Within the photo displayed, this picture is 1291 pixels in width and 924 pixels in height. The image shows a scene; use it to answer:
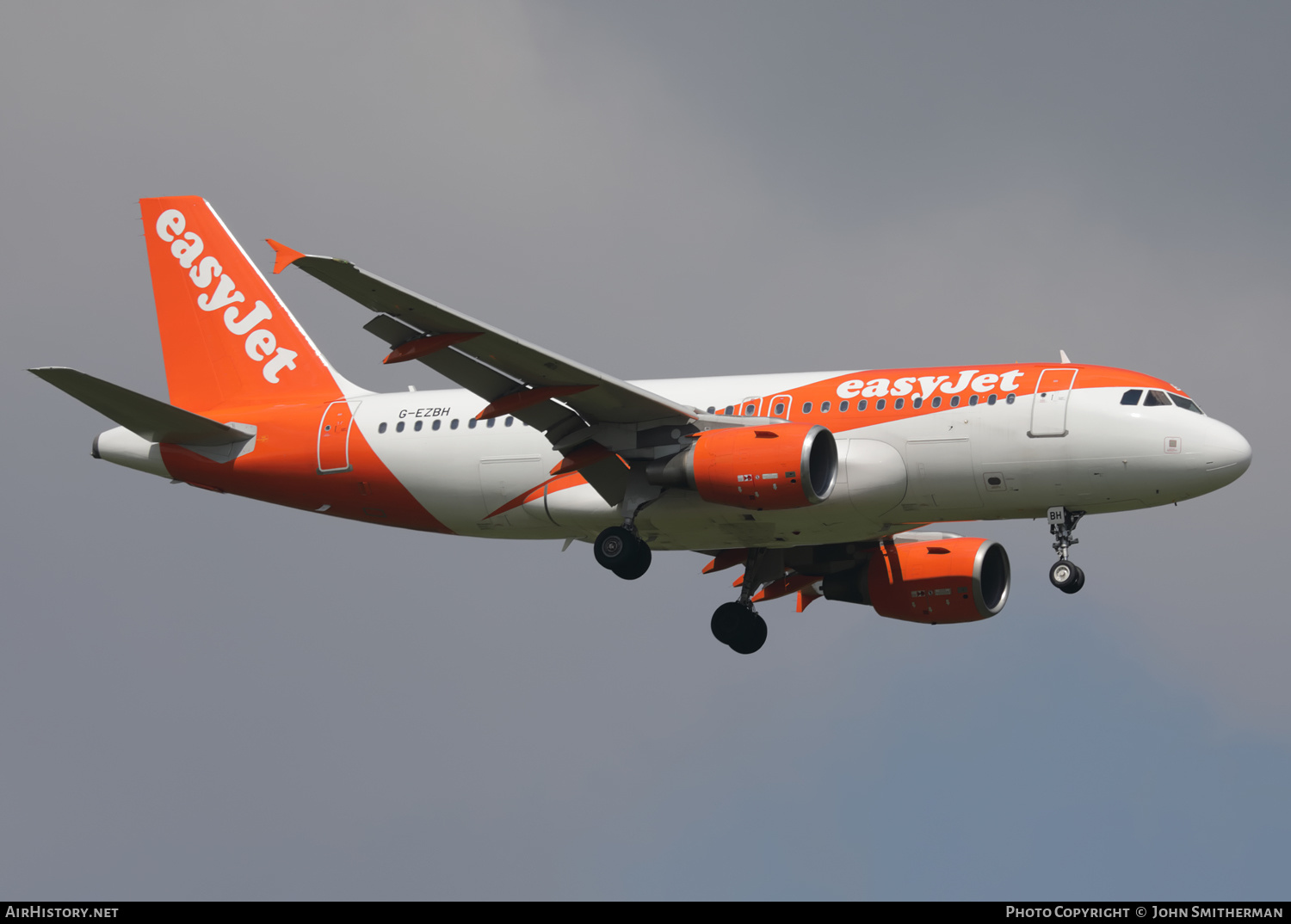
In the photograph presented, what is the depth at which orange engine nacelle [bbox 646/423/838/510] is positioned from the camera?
35219 millimetres

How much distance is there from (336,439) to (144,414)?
174 inches

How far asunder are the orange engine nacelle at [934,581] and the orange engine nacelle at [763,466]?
20.1 ft

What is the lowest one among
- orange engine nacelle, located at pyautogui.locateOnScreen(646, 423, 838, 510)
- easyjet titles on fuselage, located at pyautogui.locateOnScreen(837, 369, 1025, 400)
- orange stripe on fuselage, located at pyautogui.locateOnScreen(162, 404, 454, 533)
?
orange engine nacelle, located at pyautogui.locateOnScreen(646, 423, 838, 510)

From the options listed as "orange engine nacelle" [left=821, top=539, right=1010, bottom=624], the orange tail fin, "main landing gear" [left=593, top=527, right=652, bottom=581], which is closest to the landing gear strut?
"orange engine nacelle" [left=821, top=539, right=1010, bottom=624]

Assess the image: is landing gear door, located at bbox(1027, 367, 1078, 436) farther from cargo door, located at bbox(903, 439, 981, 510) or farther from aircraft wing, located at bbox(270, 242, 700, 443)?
aircraft wing, located at bbox(270, 242, 700, 443)

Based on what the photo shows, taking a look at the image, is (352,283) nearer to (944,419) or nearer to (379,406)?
(379,406)

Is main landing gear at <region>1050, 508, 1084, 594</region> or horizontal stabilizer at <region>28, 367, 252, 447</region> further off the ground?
horizontal stabilizer at <region>28, 367, 252, 447</region>

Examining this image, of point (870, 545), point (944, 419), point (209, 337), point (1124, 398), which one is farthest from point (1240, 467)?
point (209, 337)

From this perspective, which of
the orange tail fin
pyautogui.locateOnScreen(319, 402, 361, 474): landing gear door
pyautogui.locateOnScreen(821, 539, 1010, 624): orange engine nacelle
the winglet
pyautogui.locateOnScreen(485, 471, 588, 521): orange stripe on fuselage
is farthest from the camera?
the orange tail fin

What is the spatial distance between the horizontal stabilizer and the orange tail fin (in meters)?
1.66

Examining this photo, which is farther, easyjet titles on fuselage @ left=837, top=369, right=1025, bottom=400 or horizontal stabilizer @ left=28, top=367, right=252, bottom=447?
horizontal stabilizer @ left=28, top=367, right=252, bottom=447

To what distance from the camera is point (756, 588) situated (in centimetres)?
4250

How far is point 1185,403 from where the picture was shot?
35.8m

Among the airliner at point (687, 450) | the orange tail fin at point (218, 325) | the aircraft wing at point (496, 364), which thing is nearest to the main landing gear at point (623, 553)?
the airliner at point (687, 450)
